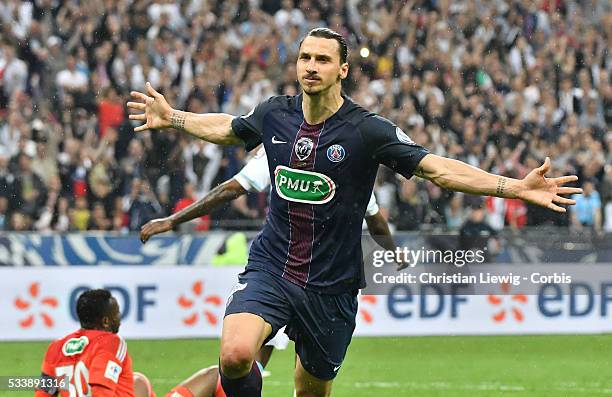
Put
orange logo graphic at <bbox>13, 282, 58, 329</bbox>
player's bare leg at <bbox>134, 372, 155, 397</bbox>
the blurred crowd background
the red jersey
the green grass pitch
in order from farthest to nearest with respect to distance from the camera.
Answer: the blurred crowd background < orange logo graphic at <bbox>13, 282, 58, 329</bbox> < the green grass pitch < player's bare leg at <bbox>134, 372, 155, 397</bbox> < the red jersey

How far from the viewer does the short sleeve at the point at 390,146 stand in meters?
5.96

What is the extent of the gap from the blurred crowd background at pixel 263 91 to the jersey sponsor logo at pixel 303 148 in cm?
909

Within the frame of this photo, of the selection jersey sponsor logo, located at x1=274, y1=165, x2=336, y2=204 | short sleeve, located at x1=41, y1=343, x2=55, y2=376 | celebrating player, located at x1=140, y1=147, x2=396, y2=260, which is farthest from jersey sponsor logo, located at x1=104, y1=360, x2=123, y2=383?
celebrating player, located at x1=140, y1=147, x2=396, y2=260

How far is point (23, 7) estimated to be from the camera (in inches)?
701

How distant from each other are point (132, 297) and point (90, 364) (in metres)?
6.46

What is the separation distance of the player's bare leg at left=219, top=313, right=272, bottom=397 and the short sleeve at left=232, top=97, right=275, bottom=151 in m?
0.97

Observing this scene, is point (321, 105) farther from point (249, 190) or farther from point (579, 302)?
point (579, 302)

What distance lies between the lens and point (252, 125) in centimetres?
632

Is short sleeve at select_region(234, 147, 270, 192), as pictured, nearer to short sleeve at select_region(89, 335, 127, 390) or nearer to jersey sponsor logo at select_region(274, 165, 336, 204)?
jersey sponsor logo at select_region(274, 165, 336, 204)

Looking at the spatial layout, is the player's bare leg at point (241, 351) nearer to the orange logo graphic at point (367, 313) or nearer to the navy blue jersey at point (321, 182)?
the navy blue jersey at point (321, 182)

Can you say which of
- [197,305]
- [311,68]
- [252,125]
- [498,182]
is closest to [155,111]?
[252,125]

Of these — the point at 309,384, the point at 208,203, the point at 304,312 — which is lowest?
the point at 309,384

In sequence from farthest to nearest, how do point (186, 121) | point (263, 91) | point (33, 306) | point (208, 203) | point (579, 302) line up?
point (263, 91), point (579, 302), point (33, 306), point (208, 203), point (186, 121)

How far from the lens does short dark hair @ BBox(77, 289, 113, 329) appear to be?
20.2ft
